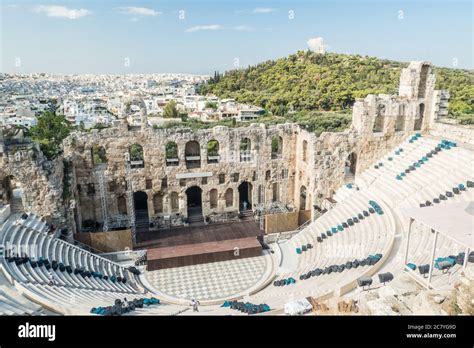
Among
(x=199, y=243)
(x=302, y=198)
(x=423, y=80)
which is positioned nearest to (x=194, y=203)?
(x=199, y=243)

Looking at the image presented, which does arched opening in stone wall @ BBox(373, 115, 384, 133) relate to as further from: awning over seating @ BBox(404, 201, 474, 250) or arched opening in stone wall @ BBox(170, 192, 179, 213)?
arched opening in stone wall @ BBox(170, 192, 179, 213)

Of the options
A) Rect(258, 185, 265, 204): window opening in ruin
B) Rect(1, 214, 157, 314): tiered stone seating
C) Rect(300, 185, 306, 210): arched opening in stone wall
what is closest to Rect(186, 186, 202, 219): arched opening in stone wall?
Rect(258, 185, 265, 204): window opening in ruin

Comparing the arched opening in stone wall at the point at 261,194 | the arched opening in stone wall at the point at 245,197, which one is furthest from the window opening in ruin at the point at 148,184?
the arched opening in stone wall at the point at 261,194

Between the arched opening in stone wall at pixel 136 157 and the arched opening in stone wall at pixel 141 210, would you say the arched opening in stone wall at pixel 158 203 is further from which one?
the arched opening in stone wall at pixel 136 157

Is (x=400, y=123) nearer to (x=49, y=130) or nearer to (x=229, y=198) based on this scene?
(x=229, y=198)
